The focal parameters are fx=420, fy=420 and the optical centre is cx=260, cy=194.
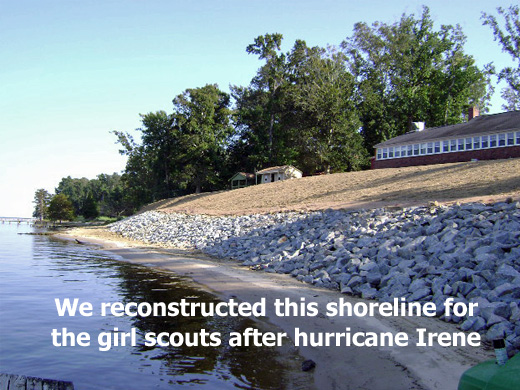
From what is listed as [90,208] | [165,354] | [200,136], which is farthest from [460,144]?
[90,208]

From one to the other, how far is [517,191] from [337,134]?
119 ft

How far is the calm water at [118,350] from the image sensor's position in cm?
643

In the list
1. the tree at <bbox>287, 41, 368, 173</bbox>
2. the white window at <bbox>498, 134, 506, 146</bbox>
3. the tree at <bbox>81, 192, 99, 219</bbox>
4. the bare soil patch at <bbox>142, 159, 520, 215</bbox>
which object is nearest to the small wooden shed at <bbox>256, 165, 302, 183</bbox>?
the tree at <bbox>287, 41, 368, 173</bbox>

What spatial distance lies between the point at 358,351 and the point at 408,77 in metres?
60.7

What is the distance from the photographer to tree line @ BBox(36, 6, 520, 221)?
5528 cm

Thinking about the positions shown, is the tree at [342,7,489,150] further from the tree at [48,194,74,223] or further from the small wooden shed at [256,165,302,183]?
the tree at [48,194,74,223]

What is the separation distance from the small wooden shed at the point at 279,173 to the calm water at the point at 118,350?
3686 cm

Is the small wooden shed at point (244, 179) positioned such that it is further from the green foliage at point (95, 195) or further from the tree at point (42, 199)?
the tree at point (42, 199)

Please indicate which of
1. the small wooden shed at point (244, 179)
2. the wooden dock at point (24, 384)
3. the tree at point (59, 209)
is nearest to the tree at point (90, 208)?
the tree at point (59, 209)

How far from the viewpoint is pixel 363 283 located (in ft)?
38.3

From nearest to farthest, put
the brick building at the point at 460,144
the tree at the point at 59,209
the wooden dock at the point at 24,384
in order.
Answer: the wooden dock at the point at 24,384
the brick building at the point at 460,144
the tree at the point at 59,209

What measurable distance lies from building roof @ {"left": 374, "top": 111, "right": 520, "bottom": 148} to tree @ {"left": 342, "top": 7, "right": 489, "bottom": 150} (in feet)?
42.4

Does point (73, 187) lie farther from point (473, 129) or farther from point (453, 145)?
point (473, 129)

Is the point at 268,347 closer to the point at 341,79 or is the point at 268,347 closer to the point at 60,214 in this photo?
the point at 341,79
